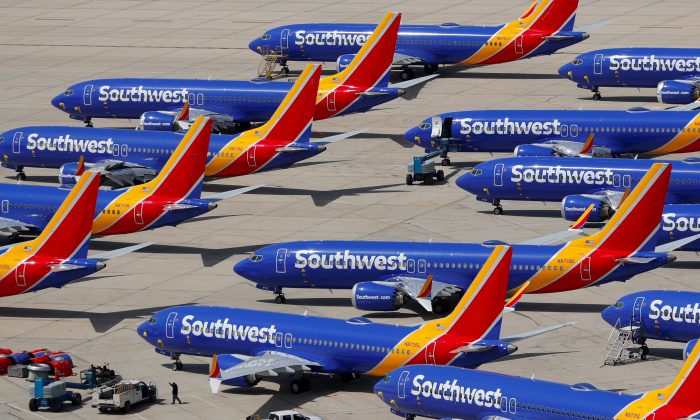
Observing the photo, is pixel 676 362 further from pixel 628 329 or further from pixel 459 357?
pixel 459 357

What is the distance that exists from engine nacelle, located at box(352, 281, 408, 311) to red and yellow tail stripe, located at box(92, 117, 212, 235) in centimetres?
1657

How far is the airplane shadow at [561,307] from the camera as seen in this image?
347ft

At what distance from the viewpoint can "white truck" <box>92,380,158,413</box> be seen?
300 feet

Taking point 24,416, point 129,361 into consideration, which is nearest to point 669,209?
point 129,361

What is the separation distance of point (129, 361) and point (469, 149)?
44.6 meters

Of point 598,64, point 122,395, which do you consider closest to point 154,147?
point 598,64

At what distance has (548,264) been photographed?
4099 inches

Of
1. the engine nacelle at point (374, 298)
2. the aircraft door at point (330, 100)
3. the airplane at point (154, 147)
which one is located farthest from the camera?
the aircraft door at point (330, 100)

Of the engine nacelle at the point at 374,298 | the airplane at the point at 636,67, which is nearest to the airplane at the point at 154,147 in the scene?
the engine nacelle at the point at 374,298

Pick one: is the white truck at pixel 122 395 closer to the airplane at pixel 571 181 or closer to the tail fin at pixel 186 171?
the tail fin at pixel 186 171

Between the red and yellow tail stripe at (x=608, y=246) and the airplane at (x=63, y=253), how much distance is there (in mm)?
24816

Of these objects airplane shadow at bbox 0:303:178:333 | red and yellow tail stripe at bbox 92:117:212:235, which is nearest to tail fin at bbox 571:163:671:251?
airplane shadow at bbox 0:303:178:333

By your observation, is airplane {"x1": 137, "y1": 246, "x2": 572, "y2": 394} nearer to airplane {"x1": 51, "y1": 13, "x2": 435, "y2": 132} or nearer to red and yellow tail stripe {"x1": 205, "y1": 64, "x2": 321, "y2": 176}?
red and yellow tail stripe {"x1": 205, "y1": 64, "x2": 321, "y2": 176}

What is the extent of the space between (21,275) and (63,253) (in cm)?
265
